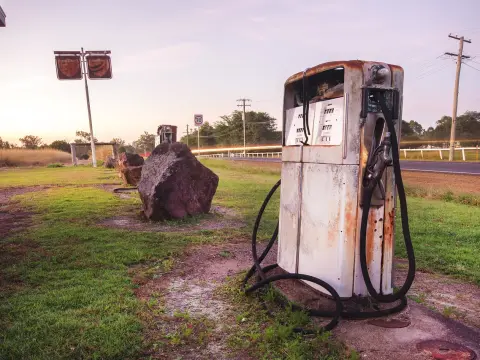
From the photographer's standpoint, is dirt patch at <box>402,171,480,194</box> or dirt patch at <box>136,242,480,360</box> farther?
dirt patch at <box>402,171,480,194</box>

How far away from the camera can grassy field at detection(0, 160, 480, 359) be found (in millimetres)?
2443

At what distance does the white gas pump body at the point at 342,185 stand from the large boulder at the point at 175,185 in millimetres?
3930

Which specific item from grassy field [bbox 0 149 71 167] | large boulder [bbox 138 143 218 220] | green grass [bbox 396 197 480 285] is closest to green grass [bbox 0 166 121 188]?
large boulder [bbox 138 143 218 220]

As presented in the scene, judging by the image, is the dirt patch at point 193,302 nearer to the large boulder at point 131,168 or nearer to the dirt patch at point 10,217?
the dirt patch at point 10,217

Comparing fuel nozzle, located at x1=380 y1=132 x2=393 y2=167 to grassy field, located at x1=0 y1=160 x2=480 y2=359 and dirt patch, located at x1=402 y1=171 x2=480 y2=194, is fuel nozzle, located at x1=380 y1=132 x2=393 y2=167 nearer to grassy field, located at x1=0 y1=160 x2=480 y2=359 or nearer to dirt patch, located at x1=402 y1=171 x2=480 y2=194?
grassy field, located at x1=0 y1=160 x2=480 y2=359

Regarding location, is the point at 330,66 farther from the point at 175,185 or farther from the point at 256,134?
the point at 256,134

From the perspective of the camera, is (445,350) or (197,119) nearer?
(445,350)

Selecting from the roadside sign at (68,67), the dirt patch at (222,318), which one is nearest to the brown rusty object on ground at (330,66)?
the dirt patch at (222,318)

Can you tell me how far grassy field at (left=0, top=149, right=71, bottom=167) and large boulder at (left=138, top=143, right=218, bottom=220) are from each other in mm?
25666

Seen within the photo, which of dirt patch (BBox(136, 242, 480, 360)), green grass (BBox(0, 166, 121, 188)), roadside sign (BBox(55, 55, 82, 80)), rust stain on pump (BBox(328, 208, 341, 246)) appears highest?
roadside sign (BBox(55, 55, 82, 80))

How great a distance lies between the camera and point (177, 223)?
6.49 m

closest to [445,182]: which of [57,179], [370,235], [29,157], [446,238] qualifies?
[446,238]

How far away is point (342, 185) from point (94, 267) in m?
2.99

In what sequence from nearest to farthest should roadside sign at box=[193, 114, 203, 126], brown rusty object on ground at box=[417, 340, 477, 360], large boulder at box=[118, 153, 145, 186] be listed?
brown rusty object on ground at box=[417, 340, 477, 360]
large boulder at box=[118, 153, 145, 186]
roadside sign at box=[193, 114, 203, 126]
